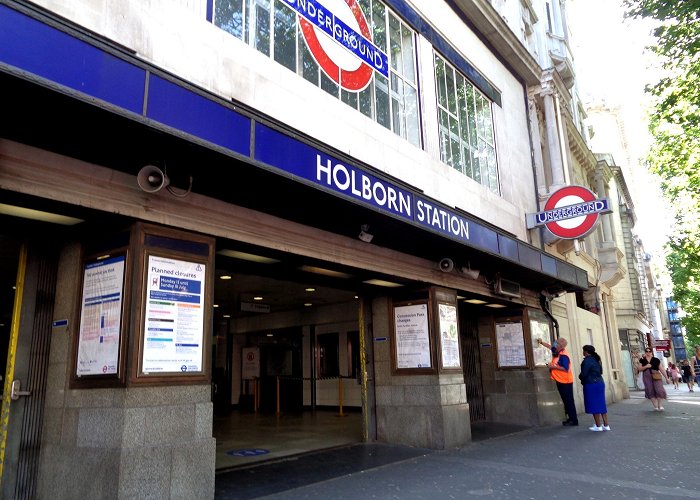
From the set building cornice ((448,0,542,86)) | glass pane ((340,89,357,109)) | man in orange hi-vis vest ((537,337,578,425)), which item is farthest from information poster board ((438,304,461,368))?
building cornice ((448,0,542,86))

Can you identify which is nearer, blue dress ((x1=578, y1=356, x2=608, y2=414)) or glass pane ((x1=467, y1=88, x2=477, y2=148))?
blue dress ((x1=578, y1=356, x2=608, y2=414))

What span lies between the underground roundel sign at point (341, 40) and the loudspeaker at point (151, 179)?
4091 mm

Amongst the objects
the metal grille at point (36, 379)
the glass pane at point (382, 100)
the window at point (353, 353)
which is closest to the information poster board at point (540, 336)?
the window at point (353, 353)

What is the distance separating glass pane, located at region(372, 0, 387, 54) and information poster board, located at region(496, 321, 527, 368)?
7.11 meters

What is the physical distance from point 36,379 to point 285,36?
18.1 ft

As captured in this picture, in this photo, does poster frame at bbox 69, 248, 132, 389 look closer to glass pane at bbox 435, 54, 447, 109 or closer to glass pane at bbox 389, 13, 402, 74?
glass pane at bbox 389, 13, 402, 74

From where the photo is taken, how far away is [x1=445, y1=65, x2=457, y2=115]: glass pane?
12.1 m

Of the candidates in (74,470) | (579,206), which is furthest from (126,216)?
(579,206)

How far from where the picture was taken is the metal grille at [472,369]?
42.1 ft

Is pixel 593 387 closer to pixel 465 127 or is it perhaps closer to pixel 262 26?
pixel 465 127

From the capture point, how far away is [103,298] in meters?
5.33

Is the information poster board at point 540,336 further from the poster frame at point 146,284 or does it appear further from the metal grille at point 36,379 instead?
the metal grille at point 36,379

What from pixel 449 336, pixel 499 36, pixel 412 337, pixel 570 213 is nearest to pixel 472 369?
pixel 449 336

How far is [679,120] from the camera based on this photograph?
611 inches
